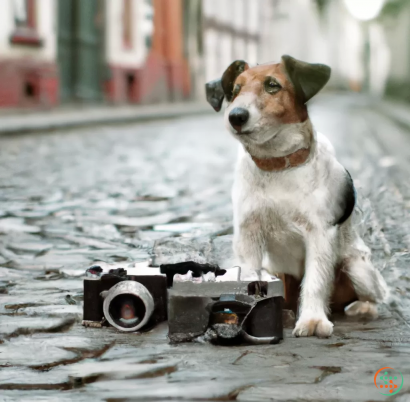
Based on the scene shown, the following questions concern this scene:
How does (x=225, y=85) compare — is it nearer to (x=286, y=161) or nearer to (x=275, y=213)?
(x=286, y=161)

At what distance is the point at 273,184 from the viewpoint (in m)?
3.17

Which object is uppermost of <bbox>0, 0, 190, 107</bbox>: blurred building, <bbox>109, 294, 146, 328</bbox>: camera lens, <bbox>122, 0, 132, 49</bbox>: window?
<bbox>122, 0, 132, 49</bbox>: window

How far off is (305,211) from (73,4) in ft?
69.4

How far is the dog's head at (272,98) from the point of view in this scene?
9.77 ft

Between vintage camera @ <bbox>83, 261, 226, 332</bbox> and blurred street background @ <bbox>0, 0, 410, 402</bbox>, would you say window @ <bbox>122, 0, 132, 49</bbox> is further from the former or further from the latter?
vintage camera @ <bbox>83, 261, 226, 332</bbox>

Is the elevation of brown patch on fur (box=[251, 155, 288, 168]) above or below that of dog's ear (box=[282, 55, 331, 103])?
below

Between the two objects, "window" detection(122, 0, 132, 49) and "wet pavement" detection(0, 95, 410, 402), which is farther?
"window" detection(122, 0, 132, 49)

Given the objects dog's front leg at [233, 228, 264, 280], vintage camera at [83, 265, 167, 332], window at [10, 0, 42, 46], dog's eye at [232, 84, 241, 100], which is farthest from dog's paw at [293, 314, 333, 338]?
window at [10, 0, 42, 46]

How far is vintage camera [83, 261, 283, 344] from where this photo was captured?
295 cm

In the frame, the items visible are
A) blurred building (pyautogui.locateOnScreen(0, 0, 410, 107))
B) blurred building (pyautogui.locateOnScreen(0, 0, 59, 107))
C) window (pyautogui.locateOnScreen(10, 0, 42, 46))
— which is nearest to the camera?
blurred building (pyautogui.locateOnScreen(0, 0, 59, 107))

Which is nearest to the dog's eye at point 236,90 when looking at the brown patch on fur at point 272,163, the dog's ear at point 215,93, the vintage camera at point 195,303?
the dog's ear at point 215,93

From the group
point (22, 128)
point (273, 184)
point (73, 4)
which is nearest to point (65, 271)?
point (273, 184)

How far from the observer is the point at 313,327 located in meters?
3.09

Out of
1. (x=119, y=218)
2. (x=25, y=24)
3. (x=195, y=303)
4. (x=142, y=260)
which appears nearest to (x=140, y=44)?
(x=25, y=24)
